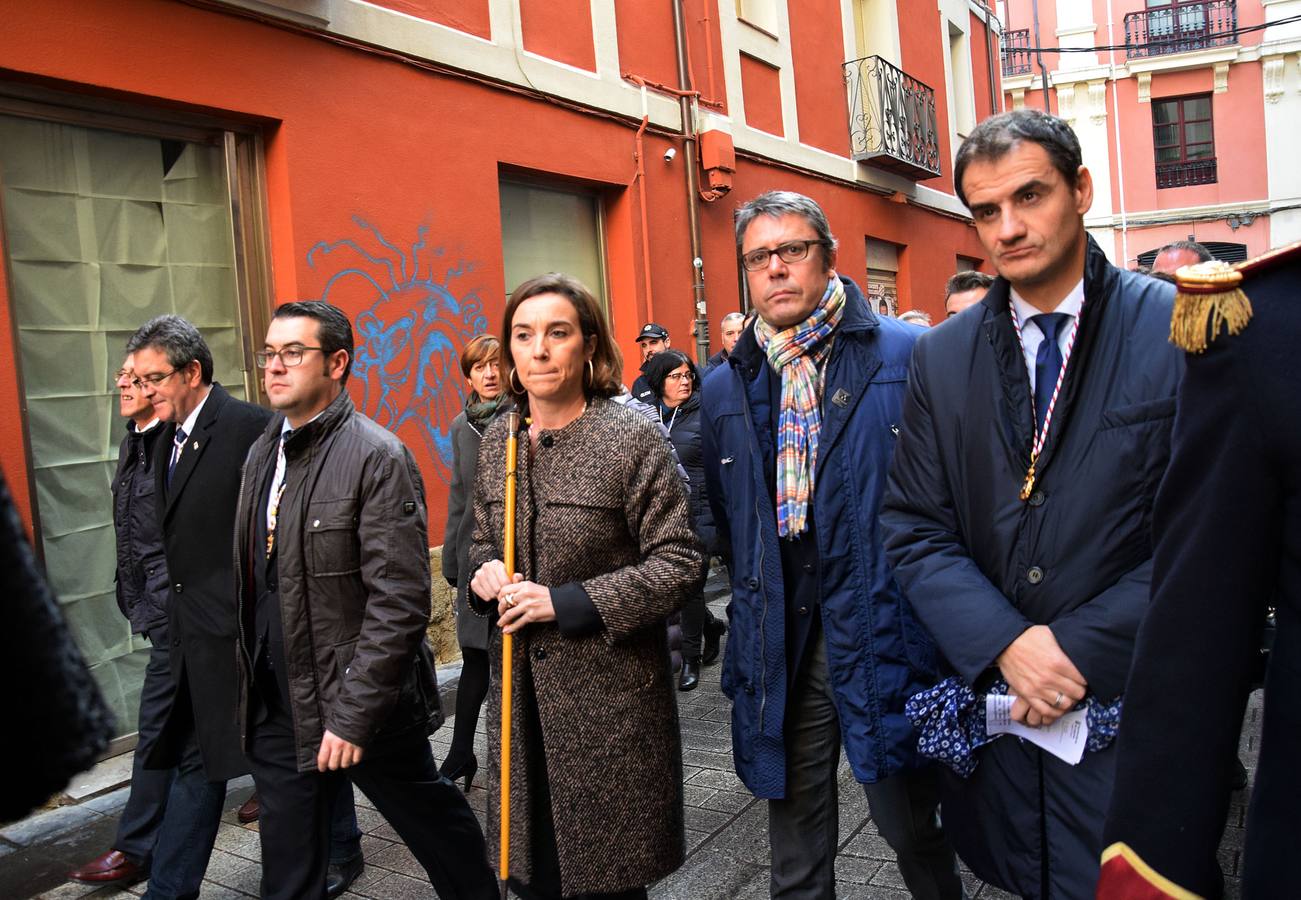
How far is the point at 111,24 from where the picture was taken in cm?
556

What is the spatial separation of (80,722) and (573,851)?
6.05 feet

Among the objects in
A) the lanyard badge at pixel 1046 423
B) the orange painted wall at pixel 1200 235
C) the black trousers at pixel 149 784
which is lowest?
the black trousers at pixel 149 784

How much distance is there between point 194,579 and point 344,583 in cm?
100

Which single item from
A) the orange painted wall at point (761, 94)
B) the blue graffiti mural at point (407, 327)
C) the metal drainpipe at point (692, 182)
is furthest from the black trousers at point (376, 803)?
the orange painted wall at point (761, 94)

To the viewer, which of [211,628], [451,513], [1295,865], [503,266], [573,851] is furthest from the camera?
[503,266]

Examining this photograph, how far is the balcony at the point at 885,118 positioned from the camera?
44.5 ft

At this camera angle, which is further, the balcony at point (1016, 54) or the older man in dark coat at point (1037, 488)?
the balcony at point (1016, 54)

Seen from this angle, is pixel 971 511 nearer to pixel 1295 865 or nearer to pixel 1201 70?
pixel 1295 865

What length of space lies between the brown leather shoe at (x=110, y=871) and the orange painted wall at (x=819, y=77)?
10.6 meters

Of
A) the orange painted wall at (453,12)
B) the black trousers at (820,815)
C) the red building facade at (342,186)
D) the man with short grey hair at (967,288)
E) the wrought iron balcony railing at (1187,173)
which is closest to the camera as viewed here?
the black trousers at (820,815)

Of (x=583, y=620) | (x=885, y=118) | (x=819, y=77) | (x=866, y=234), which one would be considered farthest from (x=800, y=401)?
(x=885, y=118)

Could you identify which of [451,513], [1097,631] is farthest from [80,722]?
[451,513]

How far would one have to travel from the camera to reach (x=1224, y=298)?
3.83 ft

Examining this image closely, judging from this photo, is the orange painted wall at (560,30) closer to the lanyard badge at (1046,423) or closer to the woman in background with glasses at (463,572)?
the woman in background with glasses at (463,572)
